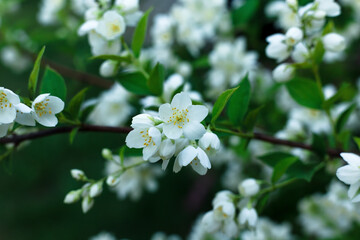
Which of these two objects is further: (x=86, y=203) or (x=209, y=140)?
(x=86, y=203)

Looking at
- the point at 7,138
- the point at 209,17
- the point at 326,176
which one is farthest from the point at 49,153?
the point at 7,138

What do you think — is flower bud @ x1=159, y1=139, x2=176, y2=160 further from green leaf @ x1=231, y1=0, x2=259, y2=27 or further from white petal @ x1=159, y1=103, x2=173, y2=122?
green leaf @ x1=231, y1=0, x2=259, y2=27

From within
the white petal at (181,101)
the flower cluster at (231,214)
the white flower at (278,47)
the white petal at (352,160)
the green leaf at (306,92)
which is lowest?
the flower cluster at (231,214)

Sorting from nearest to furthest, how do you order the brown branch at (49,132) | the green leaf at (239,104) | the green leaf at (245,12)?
the brown branch at (49,132), the green leaf at (239,104), the green leaf at (245,12)

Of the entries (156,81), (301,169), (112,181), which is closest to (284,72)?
(301,169)

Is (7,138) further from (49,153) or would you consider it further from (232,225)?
(49,153)

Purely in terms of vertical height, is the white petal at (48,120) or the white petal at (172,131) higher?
the white petal at (48,120)

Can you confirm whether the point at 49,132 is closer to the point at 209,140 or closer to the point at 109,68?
the point at 109,68

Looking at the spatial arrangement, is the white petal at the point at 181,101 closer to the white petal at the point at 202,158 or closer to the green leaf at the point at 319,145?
the white petal at the point at 202,158

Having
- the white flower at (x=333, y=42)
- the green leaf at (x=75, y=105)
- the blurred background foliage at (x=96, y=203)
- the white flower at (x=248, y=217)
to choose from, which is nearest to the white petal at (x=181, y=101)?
the green leaf at (x=75, y=105)
